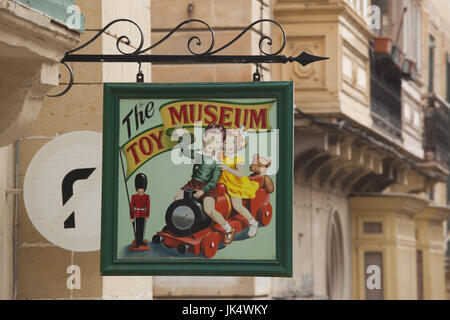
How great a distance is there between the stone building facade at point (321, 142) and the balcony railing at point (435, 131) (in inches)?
1.5

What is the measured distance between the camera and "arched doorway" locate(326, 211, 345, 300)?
67.9 feet

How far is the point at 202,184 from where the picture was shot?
7.89m

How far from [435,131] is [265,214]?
61.3 ft

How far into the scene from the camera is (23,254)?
9633mm

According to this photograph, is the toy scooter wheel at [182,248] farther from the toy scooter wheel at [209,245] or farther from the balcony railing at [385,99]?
the balcony railing at [385,99]

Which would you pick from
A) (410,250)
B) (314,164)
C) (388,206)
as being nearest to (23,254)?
(314,164)

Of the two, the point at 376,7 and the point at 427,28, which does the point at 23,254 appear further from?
the point at 427,28

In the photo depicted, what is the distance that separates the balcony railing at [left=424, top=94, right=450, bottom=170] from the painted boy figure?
60.1 feet

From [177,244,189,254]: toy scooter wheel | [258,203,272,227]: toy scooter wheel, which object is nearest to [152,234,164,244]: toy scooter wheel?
[177,244,189,254]: toy scooter wheel

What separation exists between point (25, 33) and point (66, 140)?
3.00 m

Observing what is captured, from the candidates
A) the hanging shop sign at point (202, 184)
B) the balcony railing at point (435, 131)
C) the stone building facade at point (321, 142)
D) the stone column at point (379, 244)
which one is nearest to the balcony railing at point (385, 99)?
the stone building facade at point (321, 142)

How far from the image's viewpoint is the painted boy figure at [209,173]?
7848 millimetres

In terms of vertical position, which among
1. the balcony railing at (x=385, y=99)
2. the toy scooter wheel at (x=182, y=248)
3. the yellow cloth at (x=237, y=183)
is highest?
the balcony railing at (x=385, y=99)
